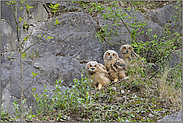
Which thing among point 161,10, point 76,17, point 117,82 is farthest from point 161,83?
point 161,10

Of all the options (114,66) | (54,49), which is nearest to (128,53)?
(114,66)


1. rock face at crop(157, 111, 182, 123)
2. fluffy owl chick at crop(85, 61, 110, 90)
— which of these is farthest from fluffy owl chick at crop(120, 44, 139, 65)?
rock face at crop(157, 111, 182, 123)

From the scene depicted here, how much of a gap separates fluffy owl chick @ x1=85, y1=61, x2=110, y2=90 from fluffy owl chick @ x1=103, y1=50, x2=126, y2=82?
20 cm

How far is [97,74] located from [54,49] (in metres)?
2.04

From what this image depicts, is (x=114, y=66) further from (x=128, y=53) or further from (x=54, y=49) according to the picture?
(x=54, y=49)

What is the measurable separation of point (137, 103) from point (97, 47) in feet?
9.54

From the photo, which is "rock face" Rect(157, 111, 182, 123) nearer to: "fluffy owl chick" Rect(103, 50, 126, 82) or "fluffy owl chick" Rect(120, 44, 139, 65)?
"fluffy owl chick" Rect(103, 50, 126, 82)

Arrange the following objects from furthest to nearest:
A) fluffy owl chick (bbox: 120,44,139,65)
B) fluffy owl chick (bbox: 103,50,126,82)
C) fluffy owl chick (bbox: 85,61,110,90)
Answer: fluffy owl chick (bbox: 120,44,139,65) → fluffy owl chick (bbox: 103,50,126,82) → fluffy owl chick (bbox: 85,61,110,90)

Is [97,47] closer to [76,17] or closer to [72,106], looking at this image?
[76,17]

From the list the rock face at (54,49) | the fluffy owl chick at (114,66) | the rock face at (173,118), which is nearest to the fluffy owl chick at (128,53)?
the fluffy owl chick at (114,66)

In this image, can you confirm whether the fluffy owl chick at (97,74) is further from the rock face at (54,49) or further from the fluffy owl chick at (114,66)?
the rock face at (54,49)

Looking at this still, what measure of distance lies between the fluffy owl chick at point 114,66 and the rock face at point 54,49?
0.89 metres

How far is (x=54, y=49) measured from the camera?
6965 millimetres

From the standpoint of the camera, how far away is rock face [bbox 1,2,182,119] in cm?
581
